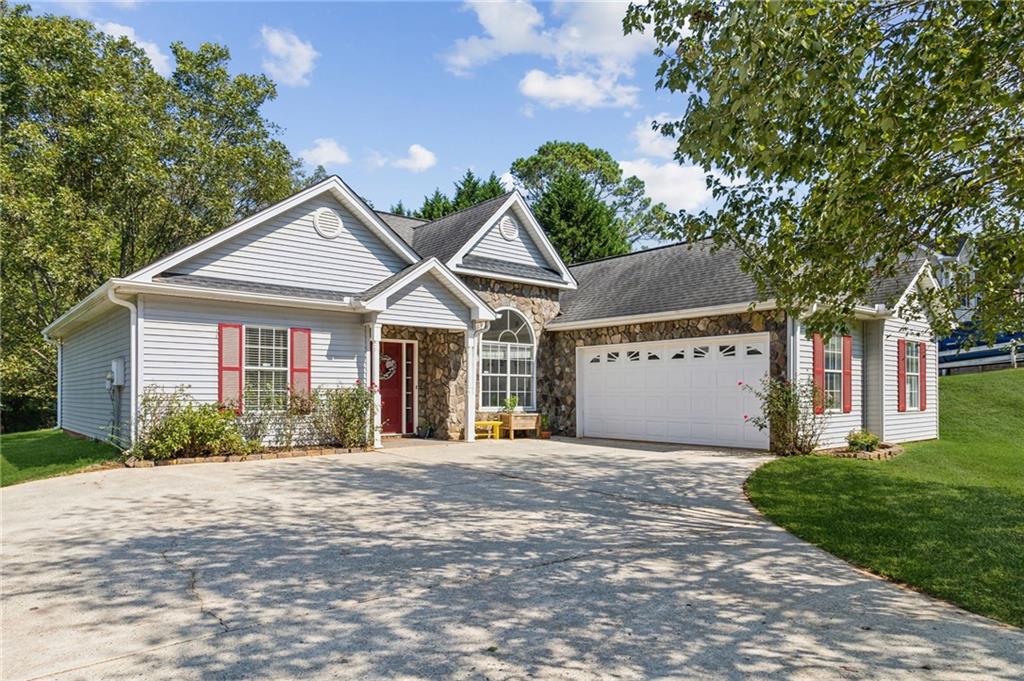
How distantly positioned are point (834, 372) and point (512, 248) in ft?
26.2

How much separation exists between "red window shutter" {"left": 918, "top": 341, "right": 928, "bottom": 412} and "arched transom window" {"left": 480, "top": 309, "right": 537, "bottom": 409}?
9.32 meters

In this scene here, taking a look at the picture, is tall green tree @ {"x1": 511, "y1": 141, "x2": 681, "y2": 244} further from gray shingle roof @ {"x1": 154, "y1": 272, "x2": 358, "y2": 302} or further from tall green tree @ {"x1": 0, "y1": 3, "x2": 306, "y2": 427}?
gray shingle roof @ {"x1": 154, "y1": 272, "x2": 358, "y2": 302}

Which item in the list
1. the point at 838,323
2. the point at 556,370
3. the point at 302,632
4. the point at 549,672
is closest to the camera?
the point at 549,672

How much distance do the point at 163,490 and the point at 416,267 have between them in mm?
6521

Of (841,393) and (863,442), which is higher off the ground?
(841,393)

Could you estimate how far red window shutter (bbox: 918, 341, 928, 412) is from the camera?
15.5 meters

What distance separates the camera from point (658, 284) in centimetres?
1532

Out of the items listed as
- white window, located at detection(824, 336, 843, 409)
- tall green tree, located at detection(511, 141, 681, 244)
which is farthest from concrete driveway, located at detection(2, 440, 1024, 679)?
tall green tree, located at detection(511, 141, 681, 244)

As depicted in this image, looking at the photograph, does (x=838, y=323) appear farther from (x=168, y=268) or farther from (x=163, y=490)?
(x=168, y=268)

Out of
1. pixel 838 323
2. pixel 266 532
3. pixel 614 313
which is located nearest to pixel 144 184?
pixel 614 313

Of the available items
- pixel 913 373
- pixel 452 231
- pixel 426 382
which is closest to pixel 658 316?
pixel 426 382

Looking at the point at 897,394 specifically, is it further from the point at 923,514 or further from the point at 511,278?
the point at 511,278

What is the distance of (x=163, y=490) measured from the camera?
26.6 feet

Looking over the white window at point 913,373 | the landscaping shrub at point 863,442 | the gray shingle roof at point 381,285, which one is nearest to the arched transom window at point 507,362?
the gray shingle roof at point 381,285
